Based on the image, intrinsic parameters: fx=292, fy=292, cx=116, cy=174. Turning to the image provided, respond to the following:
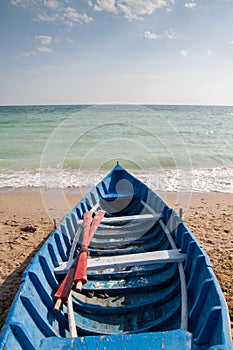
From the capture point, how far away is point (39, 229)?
802 centimetres

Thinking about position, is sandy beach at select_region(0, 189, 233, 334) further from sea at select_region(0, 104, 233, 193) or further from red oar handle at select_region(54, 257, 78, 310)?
sea at select_region(0, 104, 233, 193)

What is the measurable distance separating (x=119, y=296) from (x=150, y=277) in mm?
584

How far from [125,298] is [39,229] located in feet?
15.2

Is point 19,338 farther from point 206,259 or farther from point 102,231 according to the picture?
point 102,231

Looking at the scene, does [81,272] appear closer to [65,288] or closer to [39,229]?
[65,288]

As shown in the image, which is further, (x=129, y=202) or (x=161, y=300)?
(x=129, y=202)

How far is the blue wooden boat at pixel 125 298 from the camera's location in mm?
2625

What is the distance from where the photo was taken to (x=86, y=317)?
361cm

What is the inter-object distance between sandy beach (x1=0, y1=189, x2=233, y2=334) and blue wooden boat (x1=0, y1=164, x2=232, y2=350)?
1.27 m

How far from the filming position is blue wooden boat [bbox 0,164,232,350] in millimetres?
2625

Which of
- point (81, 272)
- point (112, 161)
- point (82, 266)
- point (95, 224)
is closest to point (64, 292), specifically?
point (81, 272)

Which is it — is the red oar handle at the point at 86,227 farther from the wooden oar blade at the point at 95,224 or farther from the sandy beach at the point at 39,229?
the sandy beach at the point at 39,229

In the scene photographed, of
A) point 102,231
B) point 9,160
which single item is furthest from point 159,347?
point 9,160

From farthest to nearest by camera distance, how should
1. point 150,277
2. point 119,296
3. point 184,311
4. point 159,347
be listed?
point 150,277 → point 119,296 → point 184,311 → point 159,347
